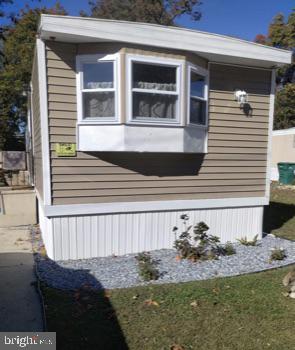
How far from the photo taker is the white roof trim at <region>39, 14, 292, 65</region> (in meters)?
4.60

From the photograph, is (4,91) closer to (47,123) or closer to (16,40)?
(16,40)

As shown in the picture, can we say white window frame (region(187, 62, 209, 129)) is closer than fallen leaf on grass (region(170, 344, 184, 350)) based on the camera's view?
No

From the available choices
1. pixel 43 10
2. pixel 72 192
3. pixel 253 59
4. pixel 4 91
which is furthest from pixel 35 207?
pixel 43 10

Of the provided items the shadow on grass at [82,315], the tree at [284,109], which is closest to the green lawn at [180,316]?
the shadow on grass at [82,315]

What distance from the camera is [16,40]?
16672mm

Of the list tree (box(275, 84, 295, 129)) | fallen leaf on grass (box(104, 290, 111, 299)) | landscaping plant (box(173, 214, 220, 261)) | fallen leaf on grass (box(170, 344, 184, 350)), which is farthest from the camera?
tree (box(275, 84, 295, 129))

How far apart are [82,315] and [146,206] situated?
2.36 metres

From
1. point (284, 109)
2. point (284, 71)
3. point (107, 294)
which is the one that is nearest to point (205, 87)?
point (107, 294)

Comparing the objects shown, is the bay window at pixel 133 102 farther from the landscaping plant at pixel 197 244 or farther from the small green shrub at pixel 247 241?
the small green shrub at pixel 247 241

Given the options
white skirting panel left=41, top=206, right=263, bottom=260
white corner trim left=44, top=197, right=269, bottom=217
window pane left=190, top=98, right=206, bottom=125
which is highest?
window pane left=190, top=98, right=206, bottom=125

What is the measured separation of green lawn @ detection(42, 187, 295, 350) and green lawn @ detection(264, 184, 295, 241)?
2.97m

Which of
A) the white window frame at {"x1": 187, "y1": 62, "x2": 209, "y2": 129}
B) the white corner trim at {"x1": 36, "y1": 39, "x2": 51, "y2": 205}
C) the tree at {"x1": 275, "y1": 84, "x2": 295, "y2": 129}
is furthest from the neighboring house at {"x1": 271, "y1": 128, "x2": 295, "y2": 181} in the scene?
the white corner trim at {"x1": 36, "y1": 39, "x2": 51, "y2": 205}

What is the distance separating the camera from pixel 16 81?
15.1 metres

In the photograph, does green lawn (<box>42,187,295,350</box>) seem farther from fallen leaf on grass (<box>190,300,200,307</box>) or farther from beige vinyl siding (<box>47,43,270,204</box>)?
beige vinyl siding (<box>47,43,270,204</box>)
